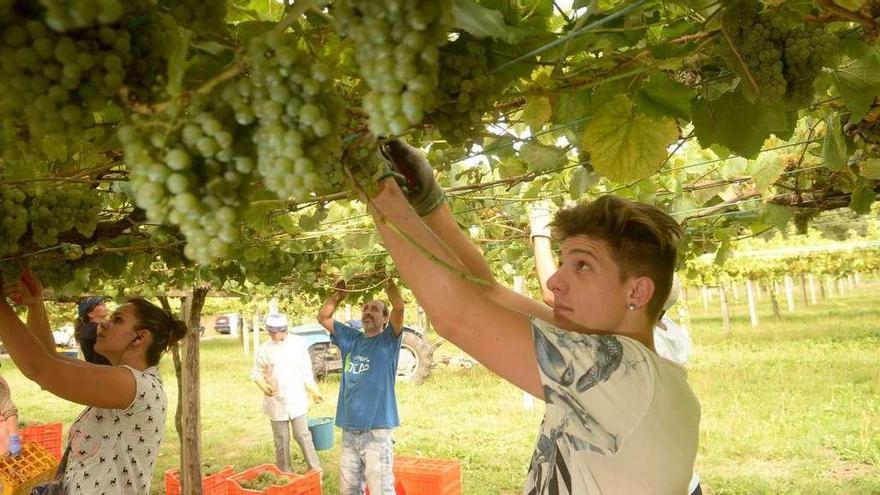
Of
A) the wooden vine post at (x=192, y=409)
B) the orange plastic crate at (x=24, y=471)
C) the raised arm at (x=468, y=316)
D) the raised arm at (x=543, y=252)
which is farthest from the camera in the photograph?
the wooden vine post at (x=192, y=409)

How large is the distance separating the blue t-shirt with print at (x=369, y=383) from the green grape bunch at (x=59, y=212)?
4.20m

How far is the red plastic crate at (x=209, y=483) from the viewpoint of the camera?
5.89 metres

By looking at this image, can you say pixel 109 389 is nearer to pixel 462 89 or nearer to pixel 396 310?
pixel 462 89

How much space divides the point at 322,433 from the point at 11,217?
7.42 metres

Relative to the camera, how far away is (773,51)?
3.48 ft

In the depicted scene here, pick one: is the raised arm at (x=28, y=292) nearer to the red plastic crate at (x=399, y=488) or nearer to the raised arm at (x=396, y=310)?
the raised arm at (x=396, y=310)

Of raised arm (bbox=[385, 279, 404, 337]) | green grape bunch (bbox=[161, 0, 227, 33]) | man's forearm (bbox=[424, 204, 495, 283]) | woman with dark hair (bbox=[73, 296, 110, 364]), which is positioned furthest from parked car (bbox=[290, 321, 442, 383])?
green grape bunch (bbox=[161, 0, 227, 33])

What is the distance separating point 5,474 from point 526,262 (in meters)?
4.52

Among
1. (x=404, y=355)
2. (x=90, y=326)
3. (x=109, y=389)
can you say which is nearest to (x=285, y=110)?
(x=109, y=389)

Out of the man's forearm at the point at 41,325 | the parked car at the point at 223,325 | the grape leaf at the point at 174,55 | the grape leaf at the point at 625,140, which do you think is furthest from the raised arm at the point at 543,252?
the parked car at the point at 223,325

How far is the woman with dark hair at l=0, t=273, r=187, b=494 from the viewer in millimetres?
2287

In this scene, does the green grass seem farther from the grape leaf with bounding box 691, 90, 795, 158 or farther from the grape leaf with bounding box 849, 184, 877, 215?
the grape leaf with bounding box 691, 90, 795, 158

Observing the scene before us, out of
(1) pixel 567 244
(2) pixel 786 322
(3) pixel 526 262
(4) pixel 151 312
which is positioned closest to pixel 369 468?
(3) pixel 526 262

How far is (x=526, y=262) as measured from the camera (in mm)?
6254
